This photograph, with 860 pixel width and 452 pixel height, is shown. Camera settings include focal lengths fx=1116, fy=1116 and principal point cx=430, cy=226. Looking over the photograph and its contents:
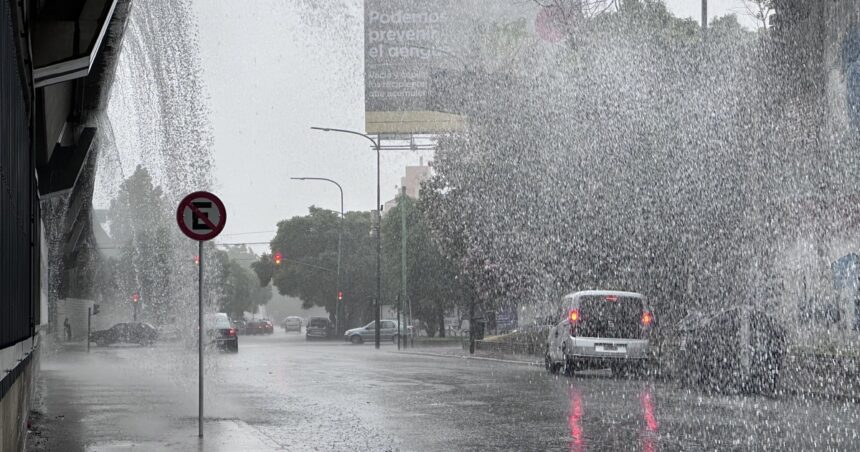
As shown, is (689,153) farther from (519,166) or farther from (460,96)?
(460,96)

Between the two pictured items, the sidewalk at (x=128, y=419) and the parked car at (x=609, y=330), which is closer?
the sidewalk at (x=128, y=419)

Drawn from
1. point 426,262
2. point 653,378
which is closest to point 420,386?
point 653,378

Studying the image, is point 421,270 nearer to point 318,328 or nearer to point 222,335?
point 318,328

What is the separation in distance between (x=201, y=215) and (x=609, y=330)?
12429 mm

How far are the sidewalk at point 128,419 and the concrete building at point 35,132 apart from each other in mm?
569

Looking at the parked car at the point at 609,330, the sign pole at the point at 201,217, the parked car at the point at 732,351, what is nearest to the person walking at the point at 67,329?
the parked car at the point at 609,330

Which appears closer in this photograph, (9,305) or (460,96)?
(9,305)

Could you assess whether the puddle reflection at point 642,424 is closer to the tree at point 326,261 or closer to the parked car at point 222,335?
the parked car at point 222,335

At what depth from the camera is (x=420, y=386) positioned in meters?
20.4

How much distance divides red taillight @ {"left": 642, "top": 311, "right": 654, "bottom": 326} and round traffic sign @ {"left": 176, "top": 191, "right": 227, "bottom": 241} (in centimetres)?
1249

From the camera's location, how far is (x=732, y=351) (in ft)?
65.1

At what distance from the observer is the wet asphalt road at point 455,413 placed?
11281mm

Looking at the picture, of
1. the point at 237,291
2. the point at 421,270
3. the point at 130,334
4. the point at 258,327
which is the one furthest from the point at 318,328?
the point at 237,291

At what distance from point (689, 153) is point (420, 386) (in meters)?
9.21
